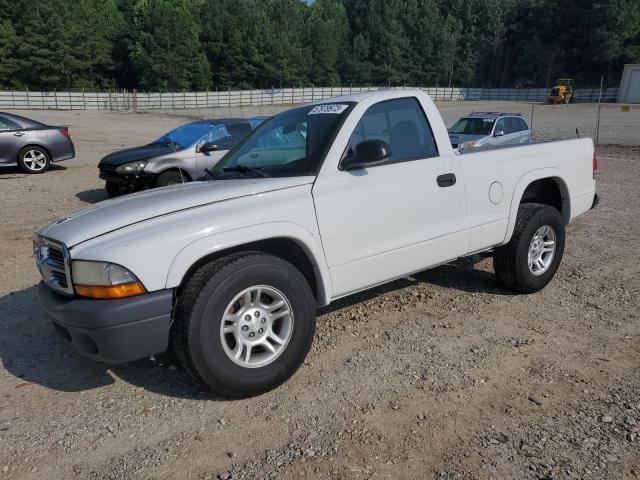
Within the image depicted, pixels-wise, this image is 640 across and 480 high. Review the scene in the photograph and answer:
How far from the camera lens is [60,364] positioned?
405 centimetres

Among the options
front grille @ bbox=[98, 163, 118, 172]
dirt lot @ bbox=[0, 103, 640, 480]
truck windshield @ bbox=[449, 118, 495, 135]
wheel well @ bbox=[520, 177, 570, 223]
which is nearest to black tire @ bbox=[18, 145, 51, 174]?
front grille @ bbox=[98, 163, 118, 172]

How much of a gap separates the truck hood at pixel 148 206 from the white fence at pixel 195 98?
42.1 meters

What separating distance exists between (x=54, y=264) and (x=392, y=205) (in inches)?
88.4

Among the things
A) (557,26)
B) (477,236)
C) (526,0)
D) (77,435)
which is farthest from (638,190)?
(526,0)

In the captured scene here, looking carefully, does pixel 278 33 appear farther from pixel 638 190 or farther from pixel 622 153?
pixel 638 190

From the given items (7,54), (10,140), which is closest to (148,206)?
(10,140)

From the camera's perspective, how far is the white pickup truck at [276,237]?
3148mm

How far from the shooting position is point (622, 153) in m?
16.6

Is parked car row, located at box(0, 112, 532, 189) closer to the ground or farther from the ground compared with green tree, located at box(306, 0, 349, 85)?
closer to the ground

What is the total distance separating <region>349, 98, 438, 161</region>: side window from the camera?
4098mm

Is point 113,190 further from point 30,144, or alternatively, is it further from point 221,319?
point 221,319

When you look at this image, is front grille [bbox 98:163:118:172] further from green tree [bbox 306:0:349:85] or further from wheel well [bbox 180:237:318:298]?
green tree [bbox 306:0:349:85]

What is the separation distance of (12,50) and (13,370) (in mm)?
71586

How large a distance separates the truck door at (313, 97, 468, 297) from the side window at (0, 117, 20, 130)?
11556 millimetres
